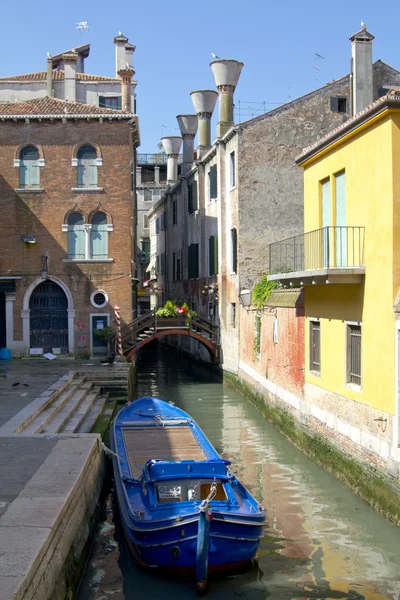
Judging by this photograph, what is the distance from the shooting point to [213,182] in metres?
28.2

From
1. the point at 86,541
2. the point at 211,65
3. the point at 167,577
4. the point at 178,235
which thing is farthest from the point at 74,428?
the point at 178,235

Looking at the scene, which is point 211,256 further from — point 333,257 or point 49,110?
point 333,257

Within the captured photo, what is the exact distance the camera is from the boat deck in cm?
1176

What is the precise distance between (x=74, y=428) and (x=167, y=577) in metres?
6.21

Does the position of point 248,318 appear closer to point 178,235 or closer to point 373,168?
point 373,168

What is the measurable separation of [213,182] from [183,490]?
2001 cm

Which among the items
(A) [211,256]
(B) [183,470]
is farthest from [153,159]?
(B) [183,470]

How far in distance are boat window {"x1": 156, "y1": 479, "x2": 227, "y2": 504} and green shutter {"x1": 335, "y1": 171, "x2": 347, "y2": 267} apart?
4.79 meters

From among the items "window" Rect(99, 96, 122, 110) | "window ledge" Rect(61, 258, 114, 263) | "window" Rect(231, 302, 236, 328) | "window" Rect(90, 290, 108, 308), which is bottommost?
"window" Rect(231, 302, 236, 328)

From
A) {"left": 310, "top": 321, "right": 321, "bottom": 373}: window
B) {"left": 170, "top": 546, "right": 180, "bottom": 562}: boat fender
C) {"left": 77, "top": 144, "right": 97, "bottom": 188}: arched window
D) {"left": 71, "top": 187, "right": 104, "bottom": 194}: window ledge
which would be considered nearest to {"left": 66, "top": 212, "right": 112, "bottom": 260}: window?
{"left": 71, "top": 187, "right": 104, "bottom": 194}: window ledge

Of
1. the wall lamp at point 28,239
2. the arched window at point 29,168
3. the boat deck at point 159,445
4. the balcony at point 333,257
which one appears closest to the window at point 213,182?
the arched window at point 29,168

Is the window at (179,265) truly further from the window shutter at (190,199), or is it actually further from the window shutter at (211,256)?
the window shutter at (211,256)

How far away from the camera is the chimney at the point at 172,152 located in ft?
135

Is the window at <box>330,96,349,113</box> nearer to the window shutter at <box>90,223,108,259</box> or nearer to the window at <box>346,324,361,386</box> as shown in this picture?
the window shutter at <box>90,223,108,259</box>
